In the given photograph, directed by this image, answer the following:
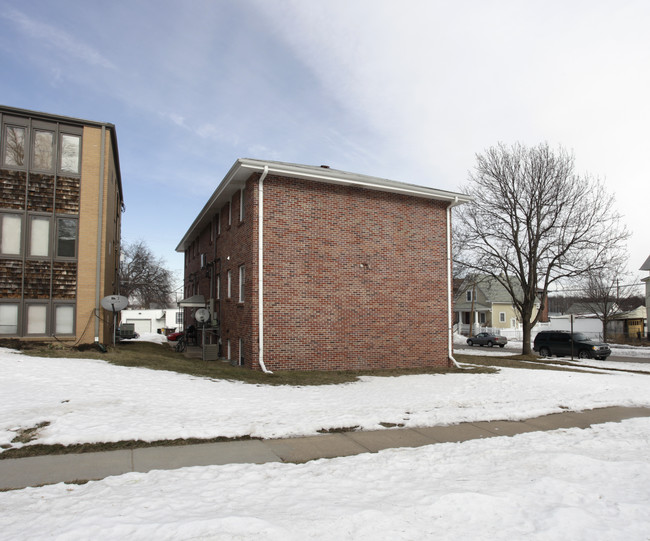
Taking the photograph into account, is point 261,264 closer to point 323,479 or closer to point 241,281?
point 241,281

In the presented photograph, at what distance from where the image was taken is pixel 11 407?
7.15 meters

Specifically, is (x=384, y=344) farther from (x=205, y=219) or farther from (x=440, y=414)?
(x=205, y=219)

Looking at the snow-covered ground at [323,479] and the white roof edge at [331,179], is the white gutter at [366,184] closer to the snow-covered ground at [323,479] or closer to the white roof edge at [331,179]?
the white roof edge at [331,179]

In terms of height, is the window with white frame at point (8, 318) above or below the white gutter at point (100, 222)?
below

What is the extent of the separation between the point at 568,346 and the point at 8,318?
2693 centimetres

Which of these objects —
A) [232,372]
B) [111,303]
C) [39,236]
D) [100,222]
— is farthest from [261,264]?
[39,236]

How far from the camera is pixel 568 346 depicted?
26141 mm

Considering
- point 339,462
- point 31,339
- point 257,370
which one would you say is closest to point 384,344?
point 257,370

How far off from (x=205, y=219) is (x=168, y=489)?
19.0m

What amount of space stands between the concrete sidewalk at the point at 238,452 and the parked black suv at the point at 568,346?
20.1m

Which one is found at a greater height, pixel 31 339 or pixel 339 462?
pixel 31 339

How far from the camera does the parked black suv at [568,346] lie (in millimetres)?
25062

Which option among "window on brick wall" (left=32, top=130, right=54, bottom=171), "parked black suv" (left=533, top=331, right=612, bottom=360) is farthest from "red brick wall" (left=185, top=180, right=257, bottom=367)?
"parked black suv" (left=533, top=331, right=612, bottom=360)

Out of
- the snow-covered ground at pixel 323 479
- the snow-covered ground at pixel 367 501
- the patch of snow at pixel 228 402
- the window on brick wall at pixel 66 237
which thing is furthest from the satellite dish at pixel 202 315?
the snow-covered ground at pixel 367 501
